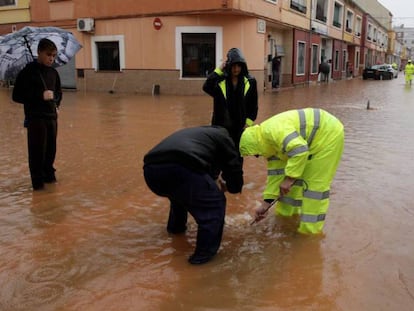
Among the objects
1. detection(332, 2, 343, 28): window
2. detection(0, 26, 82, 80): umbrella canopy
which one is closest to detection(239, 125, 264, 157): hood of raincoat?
detection(0, 26, 82, 80): umbrella canopy

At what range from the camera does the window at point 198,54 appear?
1950cm

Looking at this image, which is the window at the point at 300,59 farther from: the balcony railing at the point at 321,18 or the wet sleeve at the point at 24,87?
the wet sleeve at the point at 24,87

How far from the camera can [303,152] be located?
3562 millimetres

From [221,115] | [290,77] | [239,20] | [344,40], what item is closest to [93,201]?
[221,115]

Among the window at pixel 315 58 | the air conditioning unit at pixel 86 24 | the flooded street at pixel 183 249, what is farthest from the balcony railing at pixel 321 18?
the flooded street at pixel 183 249

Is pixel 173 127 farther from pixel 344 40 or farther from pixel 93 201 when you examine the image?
pixel 344 40

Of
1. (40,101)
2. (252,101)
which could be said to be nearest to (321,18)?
(252,101)

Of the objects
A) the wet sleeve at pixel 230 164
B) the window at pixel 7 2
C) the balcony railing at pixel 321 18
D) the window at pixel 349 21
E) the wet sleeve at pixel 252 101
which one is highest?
the window at pixel 349 21

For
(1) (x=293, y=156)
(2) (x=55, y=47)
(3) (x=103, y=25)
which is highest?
(3) (x=103, y=25)

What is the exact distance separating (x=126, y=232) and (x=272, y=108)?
1063 cm

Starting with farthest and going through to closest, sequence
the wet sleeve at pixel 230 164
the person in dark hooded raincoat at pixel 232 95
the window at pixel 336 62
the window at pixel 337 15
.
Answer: the window at pixel 336 62 → the window at pixel 337 15 → the person in dark hooded raincoat at pixel 232 95 → the wet sleeve at pixel 230 164

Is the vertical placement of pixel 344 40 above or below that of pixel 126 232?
above

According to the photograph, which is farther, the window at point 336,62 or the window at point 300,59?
the window at point 336,62

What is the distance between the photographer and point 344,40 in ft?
124
